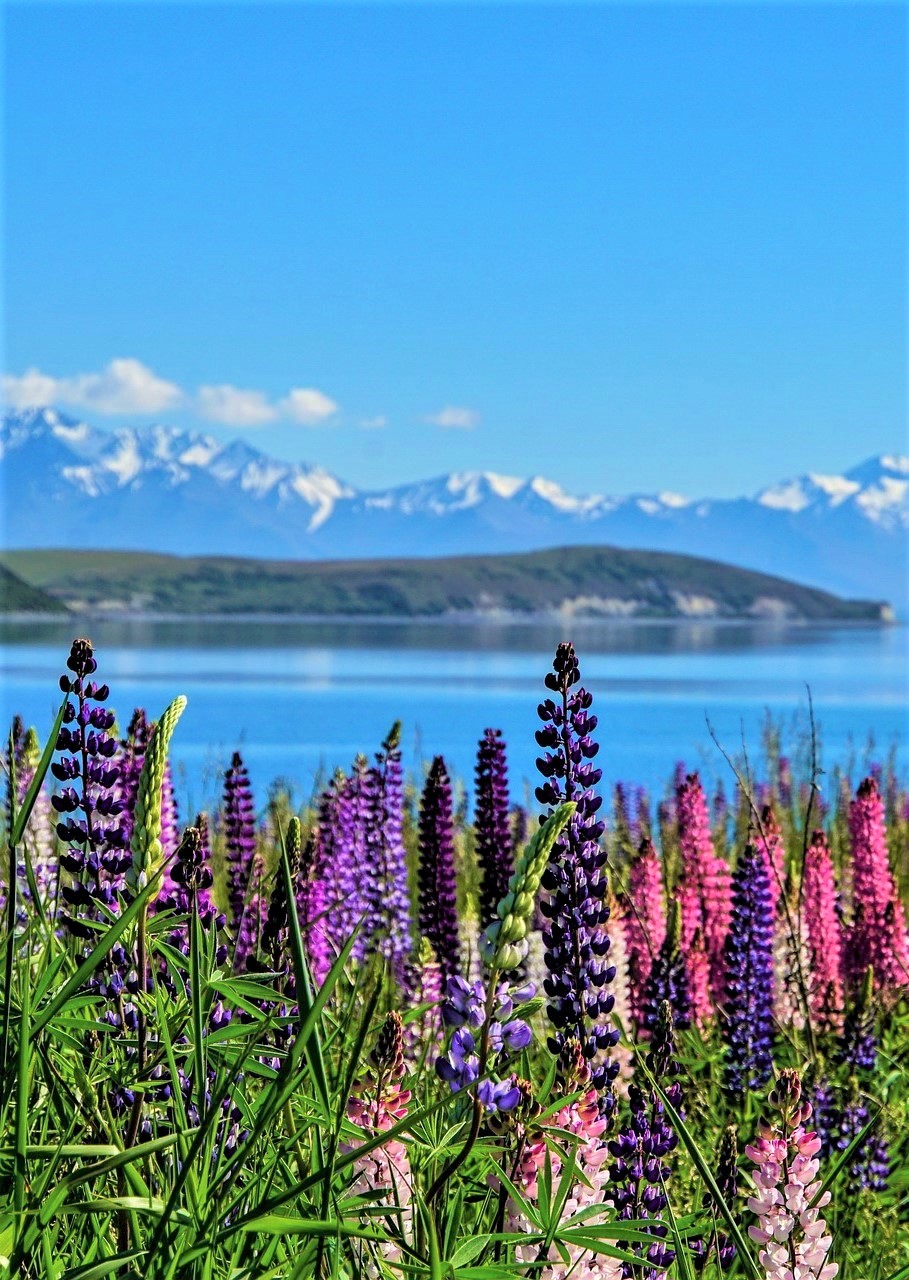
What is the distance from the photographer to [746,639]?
162 metres

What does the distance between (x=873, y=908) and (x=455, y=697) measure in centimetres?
6164

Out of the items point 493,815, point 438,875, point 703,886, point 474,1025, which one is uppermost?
point 474,1025

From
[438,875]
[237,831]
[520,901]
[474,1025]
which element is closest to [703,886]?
[438,875]

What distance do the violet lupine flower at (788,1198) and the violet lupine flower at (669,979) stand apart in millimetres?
1639

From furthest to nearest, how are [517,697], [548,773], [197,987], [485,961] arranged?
1. [517,697]
2. [548,773]
3. [197,987]
4. [485,961]

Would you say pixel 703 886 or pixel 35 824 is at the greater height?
pixel 35 824

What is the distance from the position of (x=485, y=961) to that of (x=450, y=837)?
201 inches

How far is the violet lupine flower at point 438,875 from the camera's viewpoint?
706 cm

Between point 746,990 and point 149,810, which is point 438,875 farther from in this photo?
point 149,810

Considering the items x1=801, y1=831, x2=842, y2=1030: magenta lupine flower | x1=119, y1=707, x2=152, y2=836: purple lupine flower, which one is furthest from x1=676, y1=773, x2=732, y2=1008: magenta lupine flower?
x1=119, y1=707, x2=152, y2=836: purple lupine flower

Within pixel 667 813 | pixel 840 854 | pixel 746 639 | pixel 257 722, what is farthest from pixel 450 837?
pixel 746 639

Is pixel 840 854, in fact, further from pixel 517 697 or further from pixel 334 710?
pixel 517 697

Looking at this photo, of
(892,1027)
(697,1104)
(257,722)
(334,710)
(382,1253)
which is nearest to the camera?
(382,1253)

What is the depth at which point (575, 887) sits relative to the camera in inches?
144
